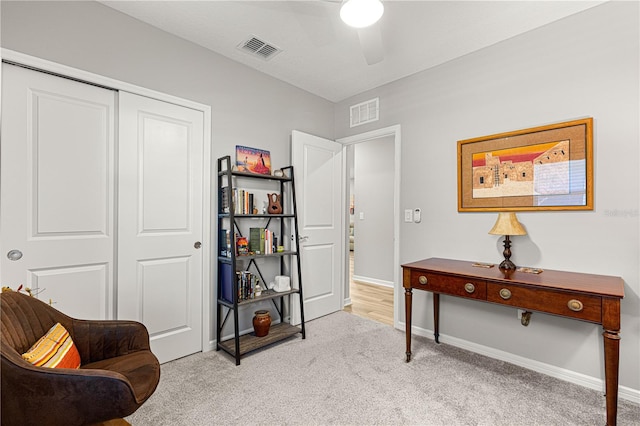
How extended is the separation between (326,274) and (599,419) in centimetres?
245

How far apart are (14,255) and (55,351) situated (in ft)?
2.73

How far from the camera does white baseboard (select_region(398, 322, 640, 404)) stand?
77.7 inches

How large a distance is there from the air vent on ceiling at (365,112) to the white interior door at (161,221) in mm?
1765

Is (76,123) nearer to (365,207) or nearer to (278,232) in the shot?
(278,232)

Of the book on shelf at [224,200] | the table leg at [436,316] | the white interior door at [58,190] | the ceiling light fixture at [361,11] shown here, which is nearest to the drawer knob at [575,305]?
the table leg at [436,316]

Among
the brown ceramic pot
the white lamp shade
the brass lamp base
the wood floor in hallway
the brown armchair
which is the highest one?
the white lamp shade

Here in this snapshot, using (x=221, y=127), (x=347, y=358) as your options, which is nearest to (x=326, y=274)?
(x=347, y=358)

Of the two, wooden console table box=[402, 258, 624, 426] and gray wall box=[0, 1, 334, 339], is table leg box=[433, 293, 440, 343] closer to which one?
wooden console table box=[402, 258, 624, 426]

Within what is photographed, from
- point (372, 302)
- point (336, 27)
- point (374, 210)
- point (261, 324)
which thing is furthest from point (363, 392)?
point (374, 210)

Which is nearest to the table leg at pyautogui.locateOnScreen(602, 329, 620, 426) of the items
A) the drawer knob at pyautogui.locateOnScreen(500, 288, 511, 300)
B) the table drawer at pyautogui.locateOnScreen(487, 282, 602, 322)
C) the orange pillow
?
the table drawer at pyautogui.locateOnScreen(487, 282, 602, 322)

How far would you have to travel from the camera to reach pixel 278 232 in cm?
323

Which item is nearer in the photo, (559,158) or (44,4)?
(44,4)

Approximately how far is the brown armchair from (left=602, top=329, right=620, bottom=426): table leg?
2.34m

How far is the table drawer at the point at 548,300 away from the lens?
1.70 m
